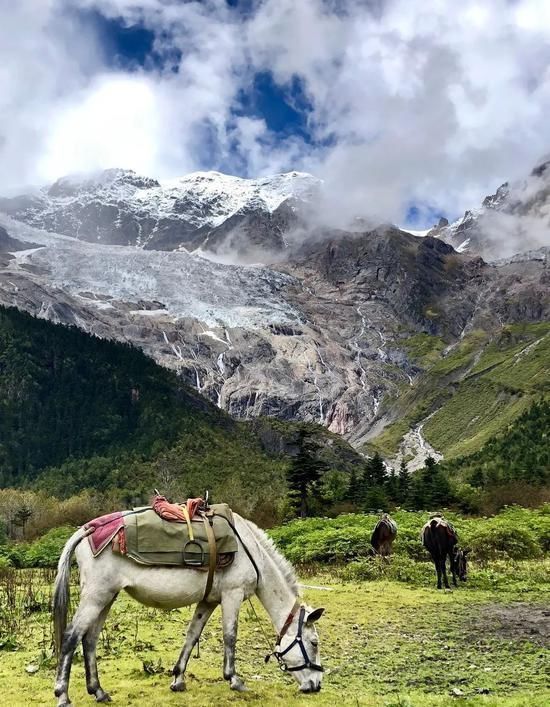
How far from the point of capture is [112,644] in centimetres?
1225

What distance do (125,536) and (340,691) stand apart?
13.0ft

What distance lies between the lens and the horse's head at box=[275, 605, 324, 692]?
8672mm

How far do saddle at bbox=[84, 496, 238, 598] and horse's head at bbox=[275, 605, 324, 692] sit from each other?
52.8 inches

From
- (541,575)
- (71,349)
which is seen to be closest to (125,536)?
(541,575)

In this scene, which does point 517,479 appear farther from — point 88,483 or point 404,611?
point 88,483

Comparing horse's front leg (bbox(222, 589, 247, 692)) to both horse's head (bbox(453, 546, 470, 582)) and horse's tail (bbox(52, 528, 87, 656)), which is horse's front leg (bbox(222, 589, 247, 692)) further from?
horse's head (bbox(453, 546, 470, 582))

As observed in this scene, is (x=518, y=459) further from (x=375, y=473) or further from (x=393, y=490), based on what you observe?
(x=393, y=490)

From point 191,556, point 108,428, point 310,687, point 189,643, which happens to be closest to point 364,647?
point 310,687

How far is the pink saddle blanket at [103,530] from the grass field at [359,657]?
2.09m

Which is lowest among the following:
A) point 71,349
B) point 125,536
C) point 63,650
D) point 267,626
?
point 267,626

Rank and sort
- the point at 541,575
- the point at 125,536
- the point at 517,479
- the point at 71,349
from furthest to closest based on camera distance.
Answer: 1. the point at 71,349
2. the point at 517,479
3. the point at 541,575
4. the point at 125,536

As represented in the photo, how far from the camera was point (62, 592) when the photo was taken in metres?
8.62

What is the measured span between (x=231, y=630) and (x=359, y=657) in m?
3.43

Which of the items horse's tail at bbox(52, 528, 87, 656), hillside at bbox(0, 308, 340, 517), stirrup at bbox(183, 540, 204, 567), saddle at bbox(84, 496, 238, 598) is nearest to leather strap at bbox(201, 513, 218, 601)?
saddle at bbox(84, 496, 238, 598)
